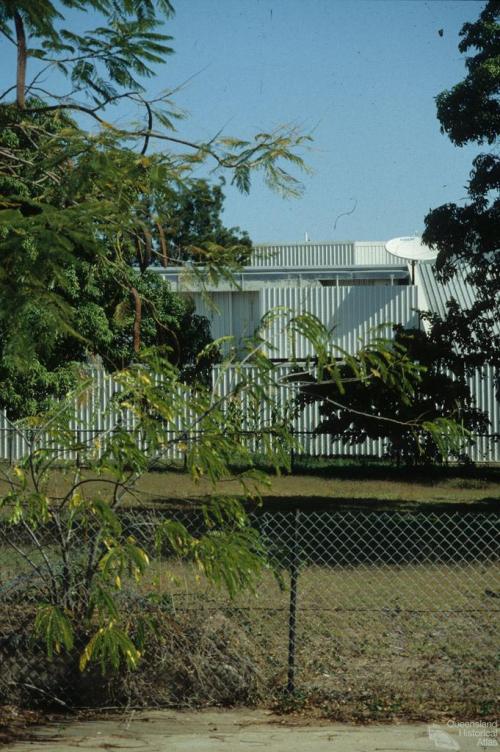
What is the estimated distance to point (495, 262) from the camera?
1422cm

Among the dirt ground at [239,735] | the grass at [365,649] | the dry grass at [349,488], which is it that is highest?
the dry grass at [349,488]

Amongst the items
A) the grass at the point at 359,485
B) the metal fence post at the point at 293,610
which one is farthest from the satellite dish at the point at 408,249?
the metal fence post at the point at 293,610

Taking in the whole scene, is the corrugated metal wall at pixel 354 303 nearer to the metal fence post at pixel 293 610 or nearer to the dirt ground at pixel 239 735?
the metal fence post at pixel 293 610

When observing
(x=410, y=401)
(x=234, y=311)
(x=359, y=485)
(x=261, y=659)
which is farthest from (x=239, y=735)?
(x=234, y=311)

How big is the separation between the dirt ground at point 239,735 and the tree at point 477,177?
9242 mm

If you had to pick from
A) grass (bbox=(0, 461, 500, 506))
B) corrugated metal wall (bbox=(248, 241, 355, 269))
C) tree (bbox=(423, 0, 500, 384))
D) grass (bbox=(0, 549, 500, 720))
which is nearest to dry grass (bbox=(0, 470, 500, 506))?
grass (bbox=(0, 461, 500, 506))

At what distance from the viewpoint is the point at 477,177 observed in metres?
13.8

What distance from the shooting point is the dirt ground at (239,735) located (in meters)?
5.46

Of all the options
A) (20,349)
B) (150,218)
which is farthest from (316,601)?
(20,349)

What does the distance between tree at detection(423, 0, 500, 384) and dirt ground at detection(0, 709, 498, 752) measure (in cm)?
924

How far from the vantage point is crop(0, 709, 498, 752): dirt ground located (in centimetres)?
546

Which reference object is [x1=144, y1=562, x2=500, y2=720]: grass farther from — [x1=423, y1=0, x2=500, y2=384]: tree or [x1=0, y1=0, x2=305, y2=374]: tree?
[x1=423, y1=0, x2=500, y2=384]: tree

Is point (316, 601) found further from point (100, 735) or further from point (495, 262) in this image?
point (495, 262)

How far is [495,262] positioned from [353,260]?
2897cm
